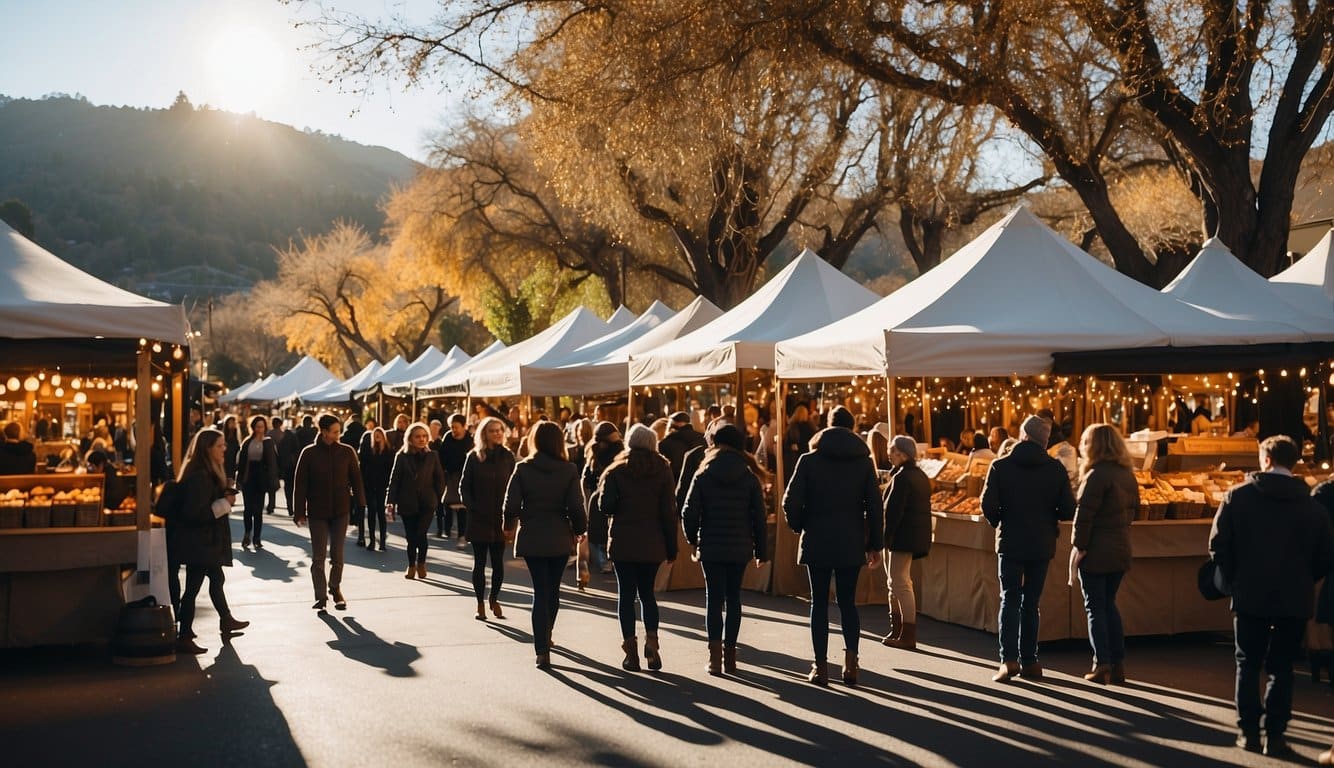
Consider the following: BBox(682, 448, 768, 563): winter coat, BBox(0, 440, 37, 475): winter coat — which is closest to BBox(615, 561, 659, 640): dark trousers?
BBox(682, 448, 768, 563): winter coat

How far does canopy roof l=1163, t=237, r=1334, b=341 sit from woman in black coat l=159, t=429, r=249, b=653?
9522mm

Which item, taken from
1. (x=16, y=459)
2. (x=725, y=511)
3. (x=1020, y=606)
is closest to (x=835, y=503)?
(x=725, y=511)

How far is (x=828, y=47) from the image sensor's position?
1535 centimetres

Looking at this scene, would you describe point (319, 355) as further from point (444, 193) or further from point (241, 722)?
point (241, 722)

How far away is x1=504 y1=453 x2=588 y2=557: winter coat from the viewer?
9492mm

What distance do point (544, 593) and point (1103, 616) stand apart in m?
3.91

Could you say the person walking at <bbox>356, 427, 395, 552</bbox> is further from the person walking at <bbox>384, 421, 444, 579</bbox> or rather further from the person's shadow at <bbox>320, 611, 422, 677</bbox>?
the person's shadow at <bbox>320, 611, 422, 677</bbox>

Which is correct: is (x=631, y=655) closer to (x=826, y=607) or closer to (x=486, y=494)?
(x=826, y=607)

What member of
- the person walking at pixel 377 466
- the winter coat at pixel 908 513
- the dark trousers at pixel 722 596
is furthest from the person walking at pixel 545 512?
the person walking at pixel 377 466

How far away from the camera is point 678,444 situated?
13531 millimetres

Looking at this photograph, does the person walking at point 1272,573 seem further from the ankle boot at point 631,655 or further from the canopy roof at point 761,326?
the canopy roof at point 761,326

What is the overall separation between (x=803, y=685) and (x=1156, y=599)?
3.57 meters

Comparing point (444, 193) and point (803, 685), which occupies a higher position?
point (444, 193)

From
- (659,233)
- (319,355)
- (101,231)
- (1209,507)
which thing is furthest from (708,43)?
(101,231)
